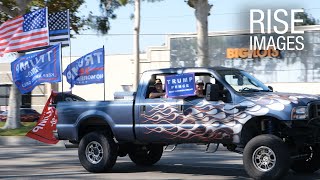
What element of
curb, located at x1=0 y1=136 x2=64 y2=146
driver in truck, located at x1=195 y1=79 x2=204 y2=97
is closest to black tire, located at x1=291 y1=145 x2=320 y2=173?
driver in truck, located at x1=195 y1=79 x2=204 y2=97

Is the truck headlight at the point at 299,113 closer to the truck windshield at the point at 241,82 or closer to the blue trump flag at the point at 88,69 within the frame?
the truck windshield at the point at 241,82

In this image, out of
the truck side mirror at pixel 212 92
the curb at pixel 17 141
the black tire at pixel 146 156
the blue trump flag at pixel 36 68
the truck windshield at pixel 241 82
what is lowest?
the curb at pixel 17 141

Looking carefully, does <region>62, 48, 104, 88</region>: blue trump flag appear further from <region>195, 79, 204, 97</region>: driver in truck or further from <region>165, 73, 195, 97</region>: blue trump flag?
<region>195, 79, 204, 97</region>: driver in truck

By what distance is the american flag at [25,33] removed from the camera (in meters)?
19.9

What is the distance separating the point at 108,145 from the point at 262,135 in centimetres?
323

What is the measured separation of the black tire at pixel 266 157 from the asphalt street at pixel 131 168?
0.95 meters

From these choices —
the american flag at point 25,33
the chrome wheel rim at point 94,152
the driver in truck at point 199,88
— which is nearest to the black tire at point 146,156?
the chrome wheel rim at point 94,152

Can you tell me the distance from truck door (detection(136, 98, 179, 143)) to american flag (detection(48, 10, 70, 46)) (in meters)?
10.9

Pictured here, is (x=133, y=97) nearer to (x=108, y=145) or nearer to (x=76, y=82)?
(x=108, y=145)

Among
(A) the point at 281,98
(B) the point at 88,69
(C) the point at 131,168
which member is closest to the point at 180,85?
(A) the point at 281,98

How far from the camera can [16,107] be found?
24.2m

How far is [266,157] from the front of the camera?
9.72 metres

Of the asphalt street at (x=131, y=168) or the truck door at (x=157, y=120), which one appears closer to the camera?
the truck door at (x=157, y=120)

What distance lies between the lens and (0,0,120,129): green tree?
24188 mm
